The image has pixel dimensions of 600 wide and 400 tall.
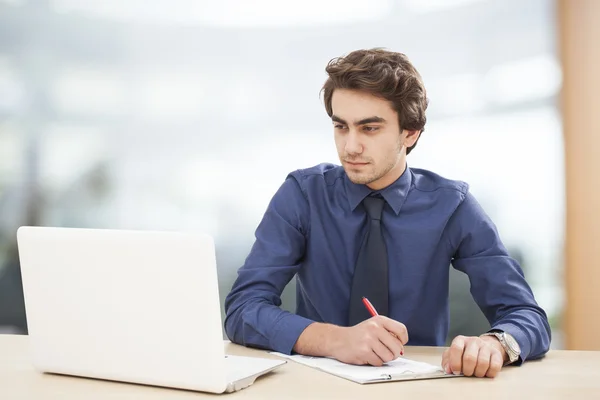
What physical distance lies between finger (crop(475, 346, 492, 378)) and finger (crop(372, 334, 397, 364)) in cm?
16

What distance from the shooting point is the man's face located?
1828mm

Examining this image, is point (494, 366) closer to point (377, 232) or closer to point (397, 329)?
point (397, 329)

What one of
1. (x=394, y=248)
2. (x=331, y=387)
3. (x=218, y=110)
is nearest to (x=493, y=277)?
(x=394, y=248)

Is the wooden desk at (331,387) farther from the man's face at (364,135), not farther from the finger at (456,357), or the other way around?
the man's face at (364,135)

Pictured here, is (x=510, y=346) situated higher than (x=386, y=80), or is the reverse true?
(x=386, y=80)

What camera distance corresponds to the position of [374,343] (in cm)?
133

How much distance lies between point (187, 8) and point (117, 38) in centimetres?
41

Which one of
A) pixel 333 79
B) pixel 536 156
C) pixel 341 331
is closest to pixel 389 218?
pixel 333 79

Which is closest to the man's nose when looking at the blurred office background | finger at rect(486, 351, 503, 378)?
finger at rect(486, 351, 503, 378)

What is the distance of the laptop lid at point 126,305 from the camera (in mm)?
1075

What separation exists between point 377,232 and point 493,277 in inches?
12.5

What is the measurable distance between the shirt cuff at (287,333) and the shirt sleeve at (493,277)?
17.1 inches

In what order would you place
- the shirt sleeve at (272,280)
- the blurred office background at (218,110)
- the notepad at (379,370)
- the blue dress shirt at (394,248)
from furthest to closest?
the blurred office background at (218,110) < the blue dress shirt at (394,248) < the shirt sleeve at (272,280) < the notepad at (379,370)

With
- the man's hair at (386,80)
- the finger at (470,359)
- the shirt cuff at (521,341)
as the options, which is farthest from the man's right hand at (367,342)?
the man's hair at (386,80)
